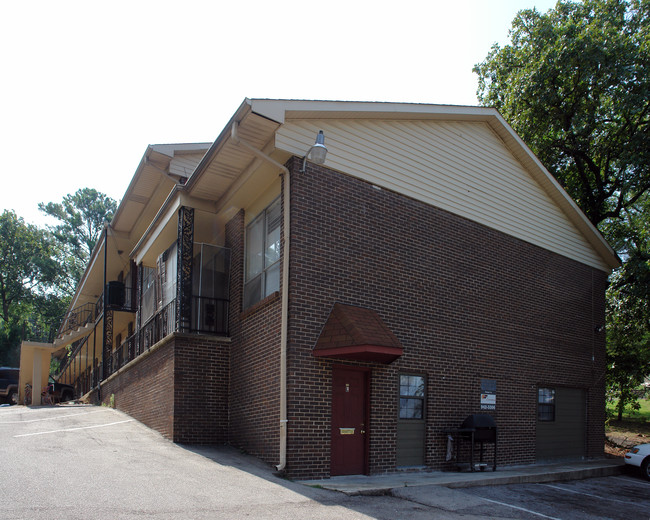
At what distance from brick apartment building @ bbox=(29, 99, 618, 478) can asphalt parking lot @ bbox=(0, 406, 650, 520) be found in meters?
1.05

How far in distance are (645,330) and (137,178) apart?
18451mm

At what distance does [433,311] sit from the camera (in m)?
12.4

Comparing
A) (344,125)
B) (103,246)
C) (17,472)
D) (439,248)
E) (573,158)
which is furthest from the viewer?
(573,158)

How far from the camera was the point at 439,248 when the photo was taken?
12.9 metres

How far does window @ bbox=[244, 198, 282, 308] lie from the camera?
11156 mm

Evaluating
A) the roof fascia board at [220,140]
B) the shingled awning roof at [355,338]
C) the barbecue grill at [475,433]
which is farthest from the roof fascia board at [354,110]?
the barbecue grill at [475,433]

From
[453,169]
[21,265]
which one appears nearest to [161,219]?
[453,169]

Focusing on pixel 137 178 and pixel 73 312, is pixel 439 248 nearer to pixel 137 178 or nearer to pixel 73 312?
pixel 137 178

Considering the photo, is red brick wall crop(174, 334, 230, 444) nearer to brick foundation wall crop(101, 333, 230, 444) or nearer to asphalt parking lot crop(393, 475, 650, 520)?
brick foundation wall crop(101, 333, 230, 444)

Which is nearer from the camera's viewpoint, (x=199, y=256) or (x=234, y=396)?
(x=234, y=396)

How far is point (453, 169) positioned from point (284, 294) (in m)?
5.87

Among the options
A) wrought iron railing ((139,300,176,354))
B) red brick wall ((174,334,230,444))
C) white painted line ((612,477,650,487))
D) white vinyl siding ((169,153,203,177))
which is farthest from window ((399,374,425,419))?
white vinyl siding ((169,153,203,177))

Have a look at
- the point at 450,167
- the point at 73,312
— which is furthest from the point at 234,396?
the point at 73,312

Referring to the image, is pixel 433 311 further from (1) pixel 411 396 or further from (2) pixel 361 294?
(2) pixel 361 294
